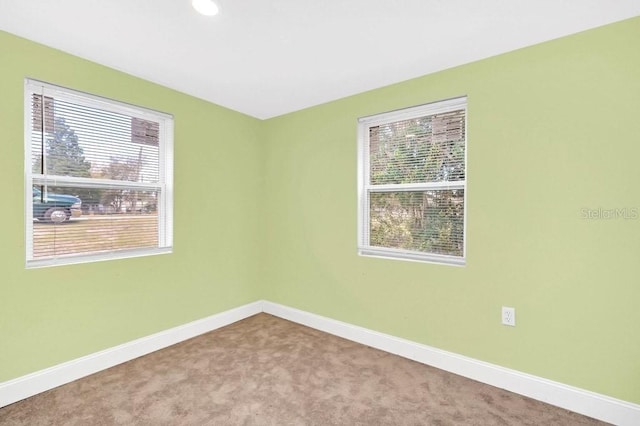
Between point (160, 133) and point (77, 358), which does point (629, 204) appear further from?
point (77, 358)

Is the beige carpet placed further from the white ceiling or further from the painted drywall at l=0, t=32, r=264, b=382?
the white ceiling

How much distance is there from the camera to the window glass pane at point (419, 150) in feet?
7.91

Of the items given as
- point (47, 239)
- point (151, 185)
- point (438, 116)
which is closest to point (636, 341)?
point (438, 116)

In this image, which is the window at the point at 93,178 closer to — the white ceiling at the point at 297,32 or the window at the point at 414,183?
the white ceiling at the point at 297,32

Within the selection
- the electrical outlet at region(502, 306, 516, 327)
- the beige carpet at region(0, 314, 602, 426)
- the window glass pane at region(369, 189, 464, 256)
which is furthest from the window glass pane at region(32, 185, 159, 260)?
the electrical outlet at region(502, 306, 516, 327)

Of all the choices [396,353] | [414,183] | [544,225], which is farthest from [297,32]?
[396,353]

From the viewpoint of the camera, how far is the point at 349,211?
298 cm

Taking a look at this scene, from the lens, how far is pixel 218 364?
2443 millimetres

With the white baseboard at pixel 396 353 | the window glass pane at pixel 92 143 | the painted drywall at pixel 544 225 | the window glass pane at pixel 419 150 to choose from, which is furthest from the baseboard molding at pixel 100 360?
the window glass pane at pixel 419 150

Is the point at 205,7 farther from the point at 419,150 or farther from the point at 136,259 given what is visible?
the point at 136,259

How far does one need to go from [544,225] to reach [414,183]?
977mm

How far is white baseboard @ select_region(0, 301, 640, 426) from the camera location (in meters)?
1.83

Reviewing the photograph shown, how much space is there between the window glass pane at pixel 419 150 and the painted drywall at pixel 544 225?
15cm

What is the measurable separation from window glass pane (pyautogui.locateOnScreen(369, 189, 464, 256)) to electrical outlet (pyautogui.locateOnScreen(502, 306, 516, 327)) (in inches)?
19.2
